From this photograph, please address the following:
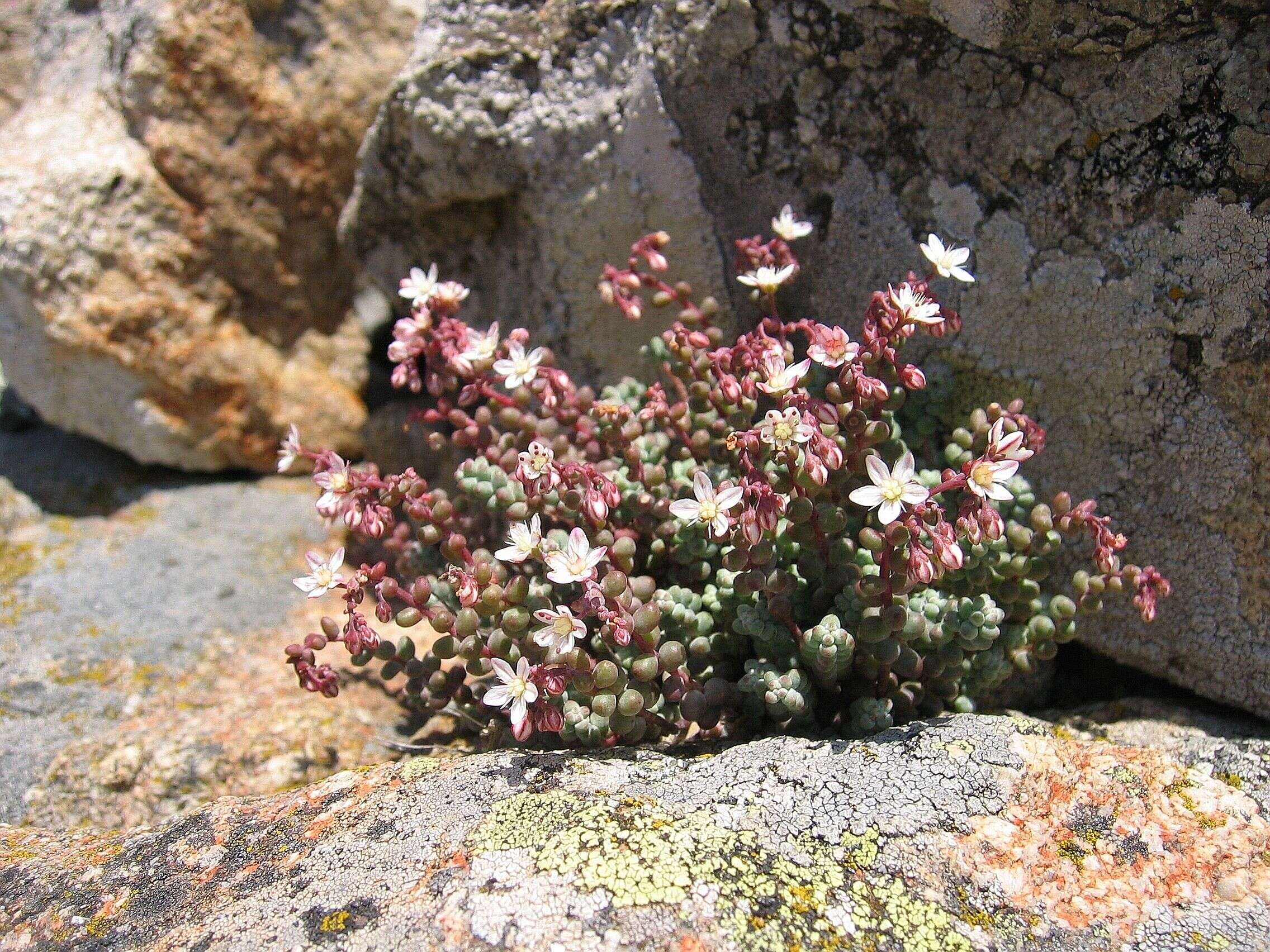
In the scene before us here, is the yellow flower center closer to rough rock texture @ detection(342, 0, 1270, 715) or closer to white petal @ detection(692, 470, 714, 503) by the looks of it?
white petal @ detection(692, 470, 714, 503)

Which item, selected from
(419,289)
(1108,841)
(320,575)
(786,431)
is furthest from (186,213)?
(1108,841)

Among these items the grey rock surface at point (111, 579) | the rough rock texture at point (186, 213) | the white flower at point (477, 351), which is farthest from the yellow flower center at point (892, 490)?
the rough rock texture at point (186, 213)

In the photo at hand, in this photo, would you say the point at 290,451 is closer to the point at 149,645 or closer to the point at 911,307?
the point at 149,645

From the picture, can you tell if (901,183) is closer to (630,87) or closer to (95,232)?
(630,87)

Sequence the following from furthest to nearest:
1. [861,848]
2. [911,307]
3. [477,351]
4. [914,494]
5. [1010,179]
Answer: [477,351]
[1010,179]
[911,307]
[914,494]
[861,848]

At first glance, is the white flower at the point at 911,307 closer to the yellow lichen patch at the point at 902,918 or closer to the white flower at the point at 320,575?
the yellow lichen patch at the point at 902,918
